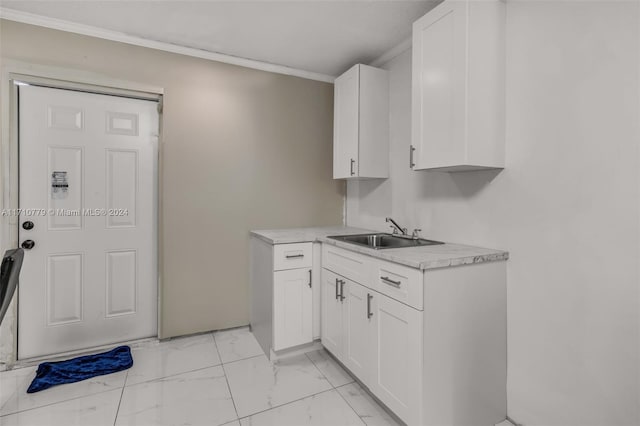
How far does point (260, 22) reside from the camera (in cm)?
227

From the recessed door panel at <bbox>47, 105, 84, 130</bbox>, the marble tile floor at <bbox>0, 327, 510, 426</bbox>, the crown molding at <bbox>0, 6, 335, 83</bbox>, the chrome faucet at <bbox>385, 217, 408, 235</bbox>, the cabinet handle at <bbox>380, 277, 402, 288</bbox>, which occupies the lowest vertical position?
the marble tile floor at <bbox>0, 327, 510, 426</bbox>

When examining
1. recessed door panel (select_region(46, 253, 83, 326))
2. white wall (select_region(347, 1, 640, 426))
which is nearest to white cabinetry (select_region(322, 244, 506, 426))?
white wall (select_region(347, 1, 640, 426))

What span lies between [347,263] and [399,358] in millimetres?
674

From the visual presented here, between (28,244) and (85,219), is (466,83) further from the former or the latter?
(28,244)

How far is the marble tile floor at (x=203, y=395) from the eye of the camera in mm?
1717

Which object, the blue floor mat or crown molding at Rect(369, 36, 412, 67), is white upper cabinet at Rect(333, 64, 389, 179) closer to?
crown molding at Rect(369, 36, 412, 67)

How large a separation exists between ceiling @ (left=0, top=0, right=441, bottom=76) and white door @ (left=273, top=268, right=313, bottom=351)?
72.4 inches

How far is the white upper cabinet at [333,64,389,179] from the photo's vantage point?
261 cm

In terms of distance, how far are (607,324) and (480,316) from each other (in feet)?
1.64

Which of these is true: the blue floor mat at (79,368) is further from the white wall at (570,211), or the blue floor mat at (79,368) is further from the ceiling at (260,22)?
the white wall at (570,211)

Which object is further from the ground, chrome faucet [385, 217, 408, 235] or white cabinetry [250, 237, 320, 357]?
chrome faucet [385, 217, 408, 235]

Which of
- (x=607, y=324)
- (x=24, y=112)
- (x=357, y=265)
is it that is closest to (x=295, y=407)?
(x=357, y=265)

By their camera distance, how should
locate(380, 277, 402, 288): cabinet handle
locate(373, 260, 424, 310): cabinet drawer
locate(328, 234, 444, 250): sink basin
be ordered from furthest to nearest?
locate(328, 234, 444, 250): sink basin, locate(380, 277, 402, 288): cabinet handle, locate(373, 260, 424, 310): cabinet drawer

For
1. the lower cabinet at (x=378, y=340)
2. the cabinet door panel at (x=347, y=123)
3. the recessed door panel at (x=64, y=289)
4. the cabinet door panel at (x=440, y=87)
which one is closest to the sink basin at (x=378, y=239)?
the lower cabinet at (x=378, y=340)
